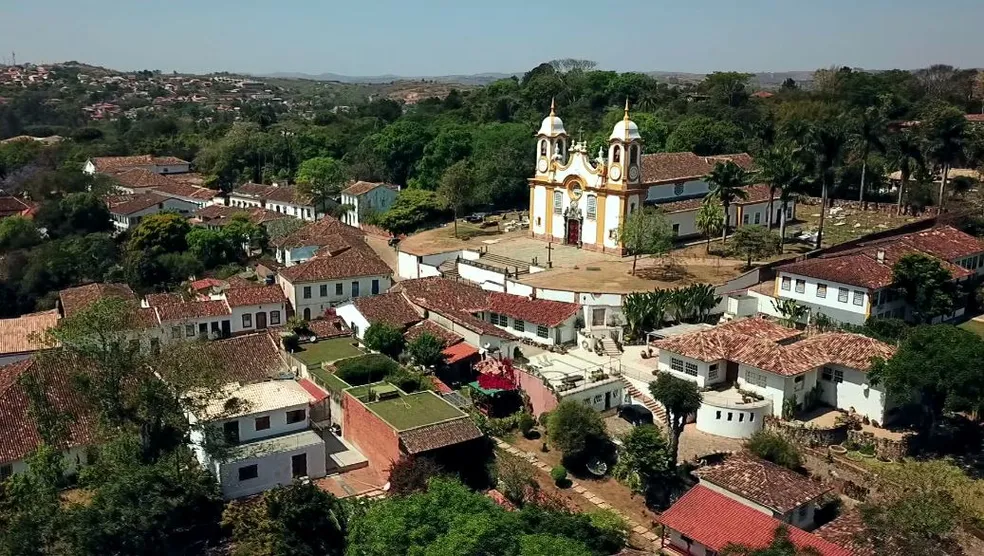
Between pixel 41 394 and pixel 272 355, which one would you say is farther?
pixel 272 355

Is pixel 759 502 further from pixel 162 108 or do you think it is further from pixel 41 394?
pixel 162 108

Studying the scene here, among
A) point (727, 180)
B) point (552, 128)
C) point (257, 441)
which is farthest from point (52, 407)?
point (552, 128)

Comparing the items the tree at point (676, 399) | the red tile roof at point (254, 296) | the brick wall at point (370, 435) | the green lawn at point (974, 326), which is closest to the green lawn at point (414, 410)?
the brick wall at point (370, 435)

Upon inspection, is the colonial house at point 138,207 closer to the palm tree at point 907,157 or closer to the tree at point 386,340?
the tree at point 386,340

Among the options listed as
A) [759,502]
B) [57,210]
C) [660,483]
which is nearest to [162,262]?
[57,210]

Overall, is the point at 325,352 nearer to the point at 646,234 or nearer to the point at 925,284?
the point at 646,234
